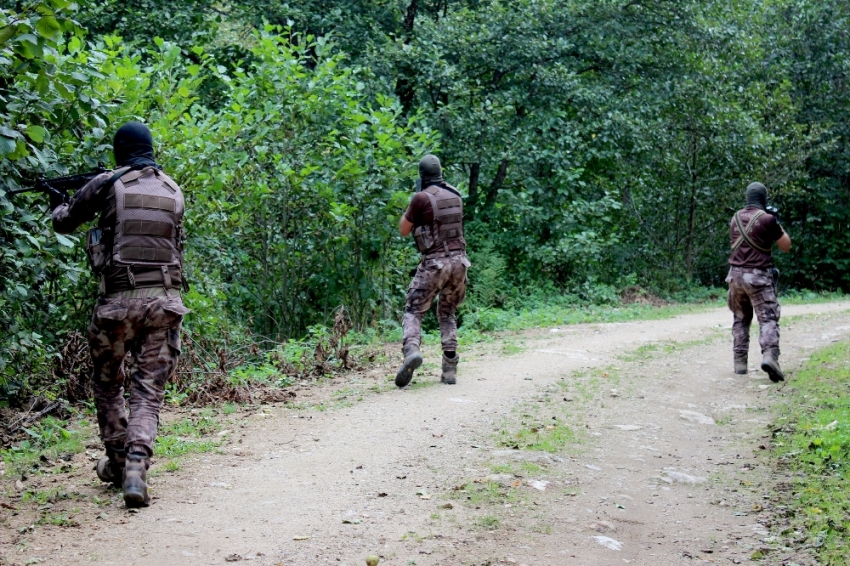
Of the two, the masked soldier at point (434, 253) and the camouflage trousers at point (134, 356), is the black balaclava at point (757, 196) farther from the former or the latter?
the camouflage trousers at point (134, 356)

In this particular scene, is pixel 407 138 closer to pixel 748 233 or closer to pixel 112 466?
pixel 748 233

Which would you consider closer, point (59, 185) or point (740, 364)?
point (59, 185)

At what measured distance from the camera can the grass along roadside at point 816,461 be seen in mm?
5086

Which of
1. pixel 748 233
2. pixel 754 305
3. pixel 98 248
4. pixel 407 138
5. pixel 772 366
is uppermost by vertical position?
pixel 407 138

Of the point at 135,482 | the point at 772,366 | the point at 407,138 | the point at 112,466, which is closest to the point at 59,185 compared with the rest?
the point at 112,466

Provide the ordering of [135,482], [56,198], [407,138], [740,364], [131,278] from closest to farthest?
[135,482] → [131,278] → [56,198] → [740,364] → [407,138]

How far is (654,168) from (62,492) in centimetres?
1833

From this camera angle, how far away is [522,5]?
58.7 ft

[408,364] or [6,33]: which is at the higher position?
[6,33]

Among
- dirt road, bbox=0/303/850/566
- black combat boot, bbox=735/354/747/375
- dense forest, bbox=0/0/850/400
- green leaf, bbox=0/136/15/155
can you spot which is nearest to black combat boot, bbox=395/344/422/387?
dirt road, bbox=0/303/850/566

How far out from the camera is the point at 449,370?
30.0 feet

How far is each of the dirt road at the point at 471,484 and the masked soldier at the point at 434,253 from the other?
46cm

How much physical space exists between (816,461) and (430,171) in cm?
448

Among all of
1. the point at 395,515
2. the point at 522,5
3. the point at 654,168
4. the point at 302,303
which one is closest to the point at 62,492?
the point at 395,515
